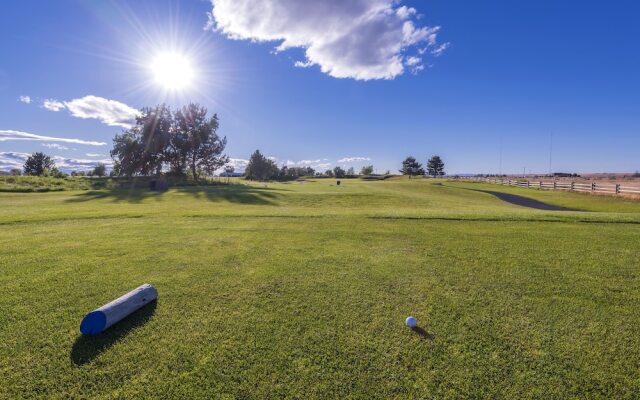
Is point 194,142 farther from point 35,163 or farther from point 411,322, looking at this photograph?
point 35,163

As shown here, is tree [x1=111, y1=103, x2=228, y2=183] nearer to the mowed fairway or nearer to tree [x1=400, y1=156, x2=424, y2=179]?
the mowed fairway

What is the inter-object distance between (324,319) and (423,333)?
1.48 m

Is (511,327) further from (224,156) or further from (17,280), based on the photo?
(224,156)

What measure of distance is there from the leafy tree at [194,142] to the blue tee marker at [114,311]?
5318 cm

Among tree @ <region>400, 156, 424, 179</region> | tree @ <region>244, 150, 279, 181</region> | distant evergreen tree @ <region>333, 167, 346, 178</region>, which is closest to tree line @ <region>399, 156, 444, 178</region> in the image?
tree @ <region>400, 156, 424, 179</region>

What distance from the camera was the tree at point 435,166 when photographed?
132m

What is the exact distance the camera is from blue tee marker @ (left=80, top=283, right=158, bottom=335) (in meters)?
4.05

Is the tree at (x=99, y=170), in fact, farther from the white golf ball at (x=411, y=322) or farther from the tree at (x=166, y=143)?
the white golf ball at (x=411, y=322)

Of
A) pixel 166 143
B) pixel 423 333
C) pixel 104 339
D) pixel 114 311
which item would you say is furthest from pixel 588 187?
pixel 166 143

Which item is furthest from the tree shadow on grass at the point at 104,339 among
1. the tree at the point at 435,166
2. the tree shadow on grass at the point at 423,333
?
the tree at the point at 435,166

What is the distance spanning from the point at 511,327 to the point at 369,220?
354 inches

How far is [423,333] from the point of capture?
14.1ft

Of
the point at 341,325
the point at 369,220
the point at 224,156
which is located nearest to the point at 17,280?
the point at 341,325

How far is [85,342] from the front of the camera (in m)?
3.96
